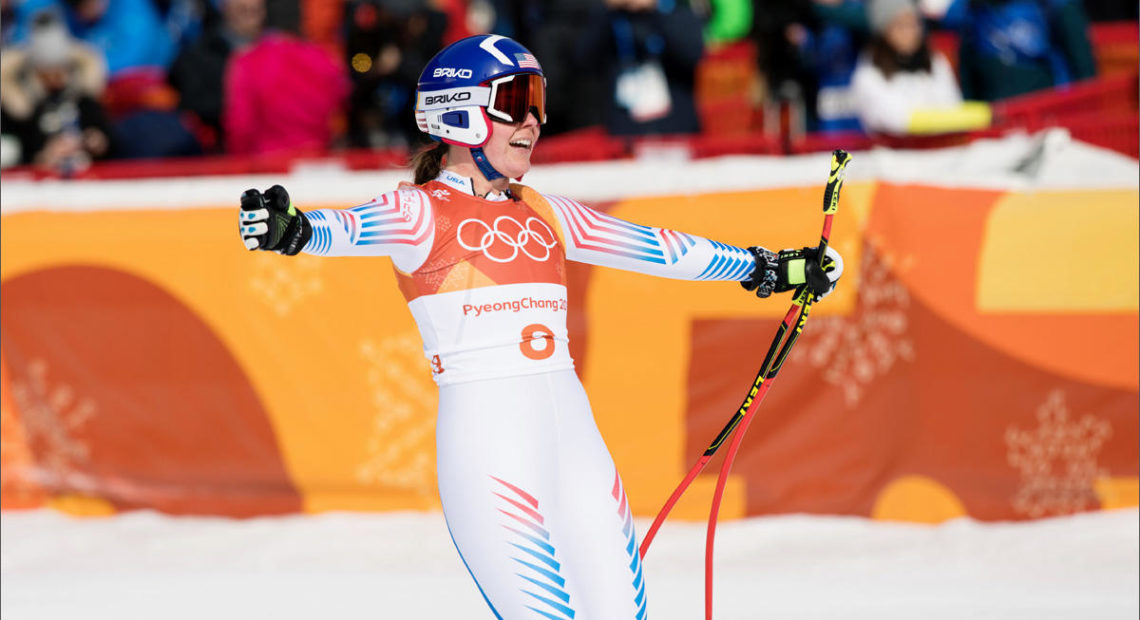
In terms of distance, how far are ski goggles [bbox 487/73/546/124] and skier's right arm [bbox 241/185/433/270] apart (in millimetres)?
307

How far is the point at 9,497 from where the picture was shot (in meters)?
7.24

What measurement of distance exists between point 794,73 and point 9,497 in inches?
206

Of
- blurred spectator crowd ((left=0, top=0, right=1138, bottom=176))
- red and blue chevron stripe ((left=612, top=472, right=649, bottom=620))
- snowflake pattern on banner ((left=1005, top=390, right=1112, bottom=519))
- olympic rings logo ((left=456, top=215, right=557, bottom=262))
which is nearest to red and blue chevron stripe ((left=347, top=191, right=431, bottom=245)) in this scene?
olympic rings logo ((left=456, top=215, right=557, bottom=262))

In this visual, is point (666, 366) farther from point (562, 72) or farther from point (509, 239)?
point (509, 239)

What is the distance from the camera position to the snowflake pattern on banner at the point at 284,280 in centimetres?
689

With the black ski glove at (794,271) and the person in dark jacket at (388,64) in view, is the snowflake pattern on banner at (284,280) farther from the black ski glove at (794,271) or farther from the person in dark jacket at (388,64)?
the black ski glove at (794,271)

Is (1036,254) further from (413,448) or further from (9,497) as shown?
(9,497)

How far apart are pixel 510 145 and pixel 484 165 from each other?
89mm

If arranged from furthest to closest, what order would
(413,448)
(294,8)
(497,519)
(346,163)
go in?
(294,8)
(346,163)
(413,448)
(497,519)

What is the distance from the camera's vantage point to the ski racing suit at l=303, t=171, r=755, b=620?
3.53 metres

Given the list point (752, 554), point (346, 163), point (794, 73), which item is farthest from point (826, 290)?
point (794, 73)

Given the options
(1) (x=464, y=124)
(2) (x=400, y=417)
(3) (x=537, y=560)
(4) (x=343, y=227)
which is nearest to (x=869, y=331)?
(2) (x=400, y=417)

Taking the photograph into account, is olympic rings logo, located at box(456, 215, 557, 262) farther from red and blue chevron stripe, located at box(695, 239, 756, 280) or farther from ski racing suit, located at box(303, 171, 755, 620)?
red and blue chevron stripe, located at box(695, 239, 756, 280)

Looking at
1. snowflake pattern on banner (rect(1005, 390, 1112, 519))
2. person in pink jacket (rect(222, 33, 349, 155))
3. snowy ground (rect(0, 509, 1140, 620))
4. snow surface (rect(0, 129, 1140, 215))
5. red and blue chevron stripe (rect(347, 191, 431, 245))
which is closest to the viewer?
red and blue chevron stripe (rect(347, 191, 431, 245))
